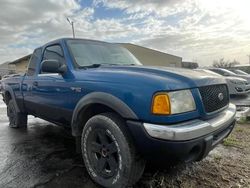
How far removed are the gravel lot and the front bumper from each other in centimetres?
59

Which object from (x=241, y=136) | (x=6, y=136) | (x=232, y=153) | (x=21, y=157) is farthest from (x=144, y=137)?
(x=6, y=136)

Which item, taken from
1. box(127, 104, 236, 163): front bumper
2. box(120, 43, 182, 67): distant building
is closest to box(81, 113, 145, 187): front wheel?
box(127, 104, 236, 163): front bumper

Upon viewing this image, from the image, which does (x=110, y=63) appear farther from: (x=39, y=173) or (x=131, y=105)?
(x=39, y=173)

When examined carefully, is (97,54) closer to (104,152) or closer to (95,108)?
(95,108)

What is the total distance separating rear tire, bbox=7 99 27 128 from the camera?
6.14 metres

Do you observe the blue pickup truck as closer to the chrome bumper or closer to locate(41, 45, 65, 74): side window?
the chrome bumper

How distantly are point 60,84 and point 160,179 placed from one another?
→ 191 centimetres

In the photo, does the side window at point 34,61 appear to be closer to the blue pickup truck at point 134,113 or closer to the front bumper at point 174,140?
the blue pickup truck at point 134,113

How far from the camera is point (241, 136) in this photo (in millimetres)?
5184

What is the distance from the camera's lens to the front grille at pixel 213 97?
2.98 m

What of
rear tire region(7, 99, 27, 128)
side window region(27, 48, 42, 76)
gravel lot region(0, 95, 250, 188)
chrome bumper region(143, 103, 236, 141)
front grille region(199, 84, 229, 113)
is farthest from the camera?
rear tire region(7, 99, 27, 128)

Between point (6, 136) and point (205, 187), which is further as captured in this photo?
point (6, 136)

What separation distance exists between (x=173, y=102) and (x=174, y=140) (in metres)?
0.38

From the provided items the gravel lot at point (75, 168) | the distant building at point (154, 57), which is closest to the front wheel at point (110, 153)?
the gravel lot at point (75, 168)
